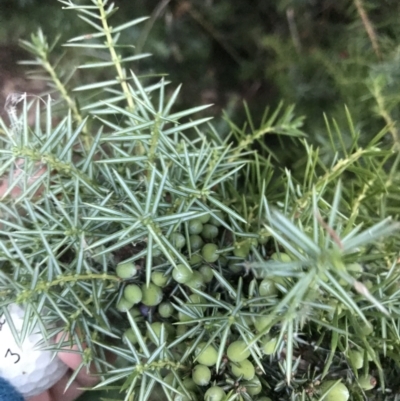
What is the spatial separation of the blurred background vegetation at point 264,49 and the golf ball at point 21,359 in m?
0.39

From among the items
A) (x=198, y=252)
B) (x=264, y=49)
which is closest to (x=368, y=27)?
(x=264, y=49)

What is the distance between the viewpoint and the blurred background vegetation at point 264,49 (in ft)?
2.26

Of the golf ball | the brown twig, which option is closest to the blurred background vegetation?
the brown twig

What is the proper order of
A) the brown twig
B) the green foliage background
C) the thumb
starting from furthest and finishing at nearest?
the brown twig → the thumb → the green foliage background

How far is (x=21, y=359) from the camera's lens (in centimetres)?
47

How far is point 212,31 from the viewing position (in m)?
0.92

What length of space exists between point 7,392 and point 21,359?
0.12ft

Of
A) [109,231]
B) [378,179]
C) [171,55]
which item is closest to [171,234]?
[109,231]

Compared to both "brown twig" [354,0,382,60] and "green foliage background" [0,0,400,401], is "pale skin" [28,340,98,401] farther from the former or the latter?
"brown twig" [354,0,382,60]

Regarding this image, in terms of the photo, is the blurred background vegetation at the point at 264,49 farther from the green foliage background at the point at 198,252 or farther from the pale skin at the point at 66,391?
the pale skin at the point at 66,391

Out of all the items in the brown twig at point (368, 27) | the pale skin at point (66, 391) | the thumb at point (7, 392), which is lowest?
the pale skin at point (66, 391)

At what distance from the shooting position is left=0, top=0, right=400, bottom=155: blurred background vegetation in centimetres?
69

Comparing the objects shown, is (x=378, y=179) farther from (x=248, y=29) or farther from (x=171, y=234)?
(x=248, y=29)

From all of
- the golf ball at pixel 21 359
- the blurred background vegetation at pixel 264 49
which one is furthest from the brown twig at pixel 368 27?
the golf ball at pixel 21 359
